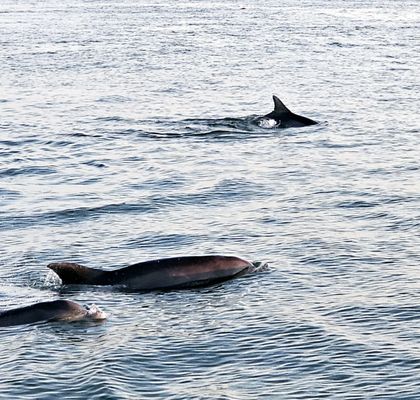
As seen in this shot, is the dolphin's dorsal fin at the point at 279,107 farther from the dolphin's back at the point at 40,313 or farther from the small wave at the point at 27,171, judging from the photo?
the dolphin's back at the point at 40,313

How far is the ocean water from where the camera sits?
33.5 feet

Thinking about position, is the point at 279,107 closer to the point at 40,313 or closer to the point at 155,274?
the point at 155,274

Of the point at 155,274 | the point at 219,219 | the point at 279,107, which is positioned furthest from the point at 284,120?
the point at 155,274

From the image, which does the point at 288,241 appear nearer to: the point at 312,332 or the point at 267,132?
the point at 312,332

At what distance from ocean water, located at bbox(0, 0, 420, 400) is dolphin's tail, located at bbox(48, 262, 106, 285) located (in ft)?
0.59

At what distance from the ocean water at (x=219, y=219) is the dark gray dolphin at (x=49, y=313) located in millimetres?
165

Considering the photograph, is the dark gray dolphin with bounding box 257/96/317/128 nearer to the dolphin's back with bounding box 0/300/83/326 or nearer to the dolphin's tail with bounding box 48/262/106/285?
the dolphin's tail with bounding box 48/262/106/285

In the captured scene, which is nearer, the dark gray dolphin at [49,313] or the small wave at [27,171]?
the dark gray dolphin at [49,313]

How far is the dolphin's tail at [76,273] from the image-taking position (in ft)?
41.9

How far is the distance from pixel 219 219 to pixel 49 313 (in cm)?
514

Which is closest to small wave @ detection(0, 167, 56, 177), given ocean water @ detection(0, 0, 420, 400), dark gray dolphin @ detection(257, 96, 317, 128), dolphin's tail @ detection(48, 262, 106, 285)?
ocean water @ detection(0, 0, 420, 400)

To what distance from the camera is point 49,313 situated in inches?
450

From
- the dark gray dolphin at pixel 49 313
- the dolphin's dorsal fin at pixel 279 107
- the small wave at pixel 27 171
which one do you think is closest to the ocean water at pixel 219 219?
the small wave at pixel 27 171

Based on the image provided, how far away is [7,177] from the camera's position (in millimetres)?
20156
